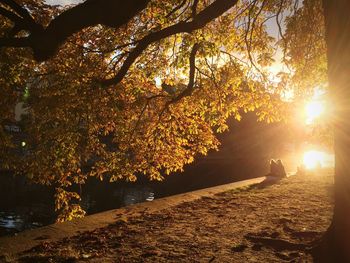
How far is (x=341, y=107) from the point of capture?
6.27m

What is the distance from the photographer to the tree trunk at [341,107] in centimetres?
594

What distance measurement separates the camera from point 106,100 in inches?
394

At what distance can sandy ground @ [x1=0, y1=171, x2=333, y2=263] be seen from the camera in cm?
573

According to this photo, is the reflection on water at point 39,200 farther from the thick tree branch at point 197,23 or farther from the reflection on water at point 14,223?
the thick tree branch at point 197,23

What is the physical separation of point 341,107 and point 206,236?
349 cm

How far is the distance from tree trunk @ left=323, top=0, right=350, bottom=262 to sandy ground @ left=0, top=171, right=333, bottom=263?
0.69 m

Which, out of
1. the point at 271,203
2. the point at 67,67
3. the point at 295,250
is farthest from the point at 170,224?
the point at 67,67

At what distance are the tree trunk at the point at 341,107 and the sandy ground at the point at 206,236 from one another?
0.69 meters

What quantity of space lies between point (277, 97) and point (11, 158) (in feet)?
29.9

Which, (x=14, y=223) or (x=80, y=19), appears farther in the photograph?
(x=14, y=223)

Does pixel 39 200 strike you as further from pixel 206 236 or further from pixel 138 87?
pixel 206 236

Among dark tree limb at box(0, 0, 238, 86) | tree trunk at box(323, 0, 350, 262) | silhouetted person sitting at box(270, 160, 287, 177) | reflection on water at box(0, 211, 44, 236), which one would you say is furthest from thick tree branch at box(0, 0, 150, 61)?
reflection on water at box(0, 211, 44, 236)

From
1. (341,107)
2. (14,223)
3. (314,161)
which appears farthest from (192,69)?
(314,161)

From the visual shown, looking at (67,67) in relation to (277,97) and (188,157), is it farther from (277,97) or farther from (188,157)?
(277,97)
